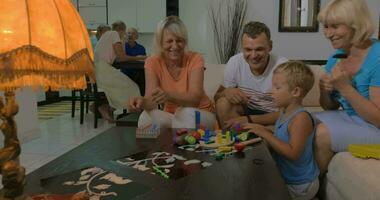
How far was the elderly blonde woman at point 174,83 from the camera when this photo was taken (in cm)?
208

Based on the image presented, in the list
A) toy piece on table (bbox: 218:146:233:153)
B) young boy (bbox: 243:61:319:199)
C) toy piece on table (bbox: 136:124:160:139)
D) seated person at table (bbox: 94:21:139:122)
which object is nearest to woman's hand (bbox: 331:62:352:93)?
young boy (bbox: 243:61:319:199)

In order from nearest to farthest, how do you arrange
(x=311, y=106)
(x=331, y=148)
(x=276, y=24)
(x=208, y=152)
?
(x=208, y=152) → (x=331, y=148) → (x=311, y=106) → (x=276, y=24)

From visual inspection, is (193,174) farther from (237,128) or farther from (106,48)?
(106,48)

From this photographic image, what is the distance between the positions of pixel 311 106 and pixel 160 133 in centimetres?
140

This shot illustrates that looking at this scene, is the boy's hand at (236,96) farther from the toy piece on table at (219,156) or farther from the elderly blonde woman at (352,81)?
the toy piece on table at (219,156)

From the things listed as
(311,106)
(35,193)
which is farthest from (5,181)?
(311,106)

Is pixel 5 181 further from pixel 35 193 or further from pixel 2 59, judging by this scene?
pixel 35 193

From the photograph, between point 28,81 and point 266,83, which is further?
point 266,83

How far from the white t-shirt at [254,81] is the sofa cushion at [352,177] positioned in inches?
25.7

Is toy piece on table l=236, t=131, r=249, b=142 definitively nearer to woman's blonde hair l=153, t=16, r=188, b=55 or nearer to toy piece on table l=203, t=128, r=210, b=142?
toy piece on table l=203, t=128, r=210, b=142

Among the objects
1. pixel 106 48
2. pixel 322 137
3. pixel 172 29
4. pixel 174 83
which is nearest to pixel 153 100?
pixel 174 83

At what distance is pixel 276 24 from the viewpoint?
4.15 m

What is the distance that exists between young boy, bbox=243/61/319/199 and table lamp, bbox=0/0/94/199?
1.06 meters

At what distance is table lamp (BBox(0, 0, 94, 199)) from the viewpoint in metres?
0.58
